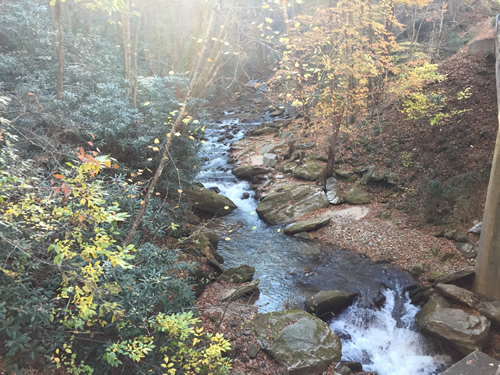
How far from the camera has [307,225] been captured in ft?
37.7

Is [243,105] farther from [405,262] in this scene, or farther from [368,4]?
[405,262]

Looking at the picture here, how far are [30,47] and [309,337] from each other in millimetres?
15334

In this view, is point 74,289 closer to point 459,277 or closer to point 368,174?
point 459,277

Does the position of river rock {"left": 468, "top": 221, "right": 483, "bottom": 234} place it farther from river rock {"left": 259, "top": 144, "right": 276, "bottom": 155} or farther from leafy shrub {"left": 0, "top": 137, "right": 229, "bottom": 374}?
river rock {"left": 259, "top": 144, "right": 276, "bottom": 155}

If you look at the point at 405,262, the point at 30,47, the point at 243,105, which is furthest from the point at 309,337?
the point at 243,105

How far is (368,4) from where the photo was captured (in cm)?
1250

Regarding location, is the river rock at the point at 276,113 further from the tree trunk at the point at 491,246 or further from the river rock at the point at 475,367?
the river rock at the point at 475,367

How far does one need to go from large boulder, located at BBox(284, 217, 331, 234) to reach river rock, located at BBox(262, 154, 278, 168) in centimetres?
538

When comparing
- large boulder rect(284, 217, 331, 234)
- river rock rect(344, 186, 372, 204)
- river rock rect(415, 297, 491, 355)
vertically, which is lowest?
large boulder rect(284, 217, 331, 234)

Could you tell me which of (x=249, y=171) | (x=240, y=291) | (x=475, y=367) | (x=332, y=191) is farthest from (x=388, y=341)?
(x=249, y=171)

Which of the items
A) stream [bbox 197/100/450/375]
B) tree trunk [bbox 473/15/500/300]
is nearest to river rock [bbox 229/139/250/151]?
stream [bbox 197/100/450/375]

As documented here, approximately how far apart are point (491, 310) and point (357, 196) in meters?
6.71

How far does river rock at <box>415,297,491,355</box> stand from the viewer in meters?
5.91

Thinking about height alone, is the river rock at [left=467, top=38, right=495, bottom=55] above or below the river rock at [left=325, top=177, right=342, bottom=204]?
above
